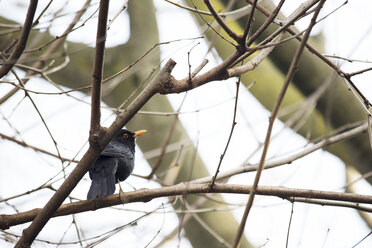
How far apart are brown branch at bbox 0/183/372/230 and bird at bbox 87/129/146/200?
0.58 ft

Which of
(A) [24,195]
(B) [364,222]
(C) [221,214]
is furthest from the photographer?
(C) [221,214]

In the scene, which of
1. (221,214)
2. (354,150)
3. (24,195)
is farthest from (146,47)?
(24,195)

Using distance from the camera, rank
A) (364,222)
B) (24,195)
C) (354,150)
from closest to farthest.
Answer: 1. (24,195)
2. (354,150)
3. (364,222)

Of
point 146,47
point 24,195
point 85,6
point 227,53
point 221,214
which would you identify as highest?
point 146,47

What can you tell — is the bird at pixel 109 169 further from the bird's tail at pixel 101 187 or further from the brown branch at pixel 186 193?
the brown branch at pixel 186 193

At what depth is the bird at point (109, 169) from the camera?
3647 mm

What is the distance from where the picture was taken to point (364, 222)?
5312 mm

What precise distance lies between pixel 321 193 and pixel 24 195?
2.13 metres

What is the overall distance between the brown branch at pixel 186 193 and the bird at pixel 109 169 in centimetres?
18

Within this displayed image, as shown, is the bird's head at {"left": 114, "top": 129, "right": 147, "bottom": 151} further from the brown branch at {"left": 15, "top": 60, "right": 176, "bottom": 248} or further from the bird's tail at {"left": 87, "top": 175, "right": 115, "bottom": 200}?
the brown branch at {"left": 15, "top": 60, "right": 176, "bottom": 248}

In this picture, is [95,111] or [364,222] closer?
[95,111]

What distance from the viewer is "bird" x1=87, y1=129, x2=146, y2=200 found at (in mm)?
3647

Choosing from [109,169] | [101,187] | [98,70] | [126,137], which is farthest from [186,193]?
[126,137]

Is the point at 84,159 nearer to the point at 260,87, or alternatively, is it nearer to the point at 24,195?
the point at 24,195
